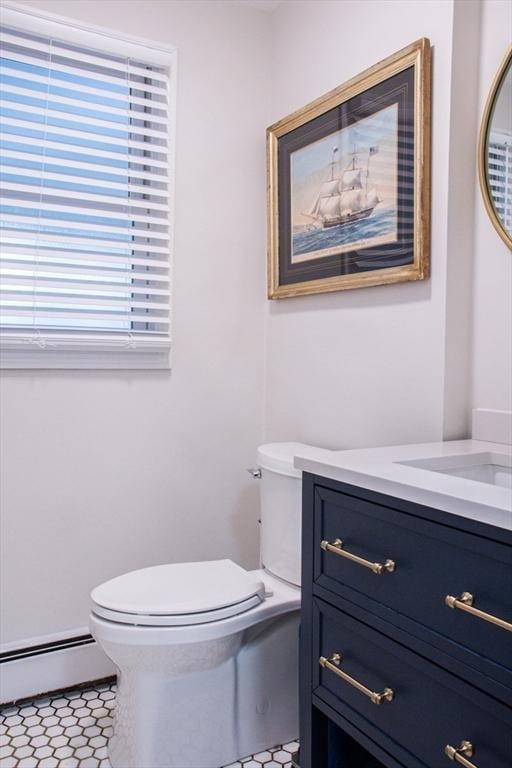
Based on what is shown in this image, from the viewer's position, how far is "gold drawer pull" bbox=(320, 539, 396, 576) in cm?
104

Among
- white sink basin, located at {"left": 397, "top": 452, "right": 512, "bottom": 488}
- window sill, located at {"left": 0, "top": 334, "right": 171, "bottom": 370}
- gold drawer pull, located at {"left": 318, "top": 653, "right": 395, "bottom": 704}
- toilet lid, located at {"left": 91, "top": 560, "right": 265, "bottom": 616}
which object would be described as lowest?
gold drawer pull, located at {"left": 318, "top": 653, "right": 395, "bottom": 704}

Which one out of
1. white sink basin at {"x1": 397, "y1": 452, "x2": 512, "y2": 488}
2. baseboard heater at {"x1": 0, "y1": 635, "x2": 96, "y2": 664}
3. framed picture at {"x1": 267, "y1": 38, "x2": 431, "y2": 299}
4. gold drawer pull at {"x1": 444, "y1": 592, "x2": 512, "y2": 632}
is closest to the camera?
gold drawer pull at {"x1": 444, "y1": 592, "x2": 512, "y2": 632}

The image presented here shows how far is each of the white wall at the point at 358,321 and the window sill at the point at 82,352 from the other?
47 centimetres

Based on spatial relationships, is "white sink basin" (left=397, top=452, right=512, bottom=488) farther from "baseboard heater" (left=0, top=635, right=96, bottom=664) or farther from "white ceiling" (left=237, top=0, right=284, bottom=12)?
"white ceiling" (left=237, top=0, right=284, bottom=12)

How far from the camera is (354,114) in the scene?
5.73 feet

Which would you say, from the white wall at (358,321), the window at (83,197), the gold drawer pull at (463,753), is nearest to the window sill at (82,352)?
the window at (83,197)

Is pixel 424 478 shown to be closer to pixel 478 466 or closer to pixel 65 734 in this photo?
pixel 478 466

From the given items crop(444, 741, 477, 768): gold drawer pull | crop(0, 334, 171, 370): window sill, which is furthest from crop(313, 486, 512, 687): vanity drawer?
crop(0, 334, 171, 370): window sill

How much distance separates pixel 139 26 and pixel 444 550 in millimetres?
1907

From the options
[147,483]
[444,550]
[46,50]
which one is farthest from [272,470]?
[46,50]

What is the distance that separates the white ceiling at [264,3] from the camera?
2141 mm

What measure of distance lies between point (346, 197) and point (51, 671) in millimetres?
1749

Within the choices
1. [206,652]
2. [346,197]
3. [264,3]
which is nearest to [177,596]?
[206,652]

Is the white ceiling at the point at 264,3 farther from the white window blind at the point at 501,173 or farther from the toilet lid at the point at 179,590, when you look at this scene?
the toilet lid at the point at 179,590
